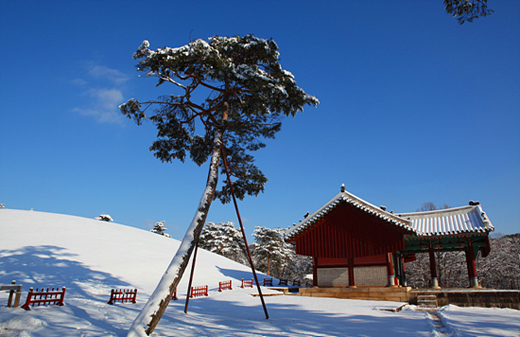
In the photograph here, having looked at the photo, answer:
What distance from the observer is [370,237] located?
61.5 ft

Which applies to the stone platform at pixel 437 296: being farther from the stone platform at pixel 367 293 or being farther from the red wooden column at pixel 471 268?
the red wooden column at pixel 471 268

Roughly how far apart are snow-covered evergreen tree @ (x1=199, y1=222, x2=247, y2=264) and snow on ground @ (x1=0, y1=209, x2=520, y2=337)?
41.1ft

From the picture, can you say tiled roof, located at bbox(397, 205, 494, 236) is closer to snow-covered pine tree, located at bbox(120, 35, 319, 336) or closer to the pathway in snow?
the pathway in snow

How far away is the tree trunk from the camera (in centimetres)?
748

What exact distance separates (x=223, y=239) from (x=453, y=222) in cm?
3488

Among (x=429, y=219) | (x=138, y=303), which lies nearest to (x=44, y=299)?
(x=138, y=303)

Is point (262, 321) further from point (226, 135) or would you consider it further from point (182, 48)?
point (182, 48)

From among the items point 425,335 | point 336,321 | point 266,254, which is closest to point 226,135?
point 336,321

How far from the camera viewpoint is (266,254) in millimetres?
44281

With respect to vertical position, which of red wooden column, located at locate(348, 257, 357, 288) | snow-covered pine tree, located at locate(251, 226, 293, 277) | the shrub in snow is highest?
the shrub in snow

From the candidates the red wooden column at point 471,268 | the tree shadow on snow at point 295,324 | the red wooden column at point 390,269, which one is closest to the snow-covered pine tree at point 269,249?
the red wooden column at point 390,269

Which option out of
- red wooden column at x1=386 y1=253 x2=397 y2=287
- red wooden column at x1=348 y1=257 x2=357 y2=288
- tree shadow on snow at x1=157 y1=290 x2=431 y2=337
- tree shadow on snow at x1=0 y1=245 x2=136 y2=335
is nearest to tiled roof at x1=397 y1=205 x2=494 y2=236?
red wooden column at x1=386 y1=253 x2=397 y2=287

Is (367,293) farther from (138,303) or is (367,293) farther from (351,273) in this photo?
(138,303)

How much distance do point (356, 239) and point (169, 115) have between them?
13.6 m
